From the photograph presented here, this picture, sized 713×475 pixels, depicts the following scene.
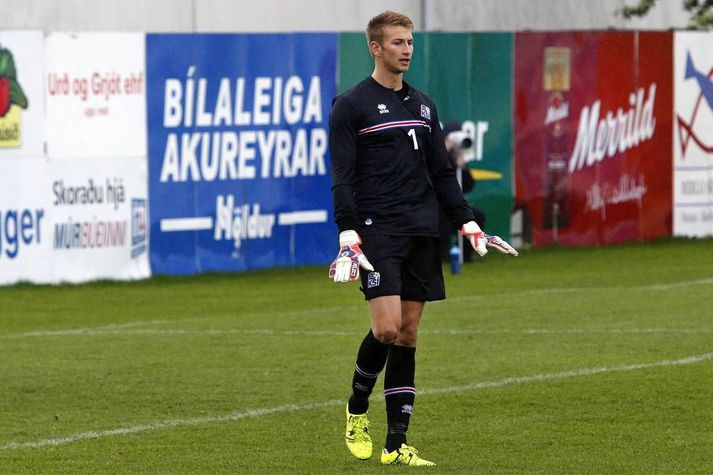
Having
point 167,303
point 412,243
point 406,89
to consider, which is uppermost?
point 406,89

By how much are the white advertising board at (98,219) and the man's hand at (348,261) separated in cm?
1180

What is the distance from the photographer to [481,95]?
2448 centimetres

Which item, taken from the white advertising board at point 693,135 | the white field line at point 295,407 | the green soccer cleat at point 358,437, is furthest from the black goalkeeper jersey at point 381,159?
the white advertising board at point 693,135

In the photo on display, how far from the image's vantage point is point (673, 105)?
26609 millimetres

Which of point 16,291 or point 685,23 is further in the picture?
point 685,23

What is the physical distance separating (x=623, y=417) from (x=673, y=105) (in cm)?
1675

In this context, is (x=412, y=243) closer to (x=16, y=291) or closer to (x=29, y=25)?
(x=16, y=291)

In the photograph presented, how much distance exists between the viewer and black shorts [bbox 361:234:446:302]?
28.5 feet

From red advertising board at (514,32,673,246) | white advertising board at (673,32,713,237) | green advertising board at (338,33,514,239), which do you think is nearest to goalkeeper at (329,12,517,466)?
green advertising board at (338,33,514,239)

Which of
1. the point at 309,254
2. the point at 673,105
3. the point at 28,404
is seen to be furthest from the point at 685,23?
the point at 28,404

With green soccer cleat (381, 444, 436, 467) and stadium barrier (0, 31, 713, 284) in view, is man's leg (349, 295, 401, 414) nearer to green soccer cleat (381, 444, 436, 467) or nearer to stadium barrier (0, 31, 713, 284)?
green soccer cleat (381, 444, 436, 467)

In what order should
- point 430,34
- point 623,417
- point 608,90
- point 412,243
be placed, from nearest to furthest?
point 412,243 → point 623,417 → point 430,34 → point 608,90

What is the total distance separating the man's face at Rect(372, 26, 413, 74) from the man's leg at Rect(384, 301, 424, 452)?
1137mm

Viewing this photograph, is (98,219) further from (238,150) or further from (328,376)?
(328,376)
